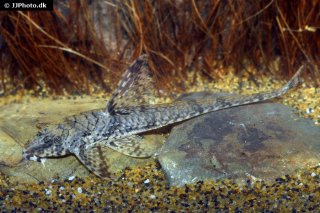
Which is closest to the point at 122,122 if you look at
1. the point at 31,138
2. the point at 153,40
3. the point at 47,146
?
the point at 47,146

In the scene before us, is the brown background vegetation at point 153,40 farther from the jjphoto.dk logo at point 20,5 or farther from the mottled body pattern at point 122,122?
the mottled body pattern at point 122,122

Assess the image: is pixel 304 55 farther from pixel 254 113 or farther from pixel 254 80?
pixel 254 113

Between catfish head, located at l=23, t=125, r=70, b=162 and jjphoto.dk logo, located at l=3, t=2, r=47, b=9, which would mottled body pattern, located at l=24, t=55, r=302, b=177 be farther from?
jjphoto.dk logo, located at l=3, t=2, r=47, b=9

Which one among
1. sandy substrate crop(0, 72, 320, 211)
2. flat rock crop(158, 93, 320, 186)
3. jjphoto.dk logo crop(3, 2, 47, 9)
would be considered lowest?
sandy substrate crop(0, 72, 320, 211)

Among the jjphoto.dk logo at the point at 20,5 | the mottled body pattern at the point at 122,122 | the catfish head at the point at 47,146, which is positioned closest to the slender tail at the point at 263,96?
the mottled body pattern at the point at 122,122

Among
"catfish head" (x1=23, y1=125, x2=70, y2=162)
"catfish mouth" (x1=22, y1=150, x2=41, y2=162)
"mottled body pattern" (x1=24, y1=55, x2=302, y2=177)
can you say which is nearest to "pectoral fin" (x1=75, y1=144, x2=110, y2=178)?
"mottled body pattern" (x1=24, y1=55, x2=302, y2=177)

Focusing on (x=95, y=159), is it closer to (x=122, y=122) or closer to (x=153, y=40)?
(x=122, y=122)

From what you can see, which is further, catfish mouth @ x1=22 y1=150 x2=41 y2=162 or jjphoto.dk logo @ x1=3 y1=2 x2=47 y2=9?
jjphoto.dk logo @ x1=3 y1=2 x2=47 y2=9
